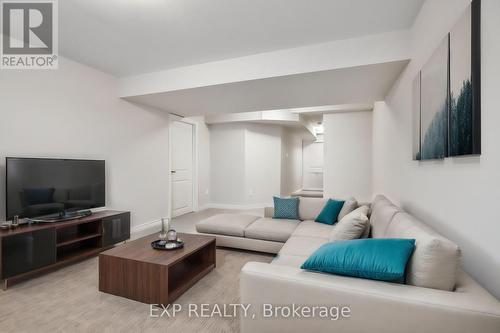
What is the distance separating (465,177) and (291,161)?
295 inches

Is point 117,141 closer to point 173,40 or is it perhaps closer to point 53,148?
point 53,148

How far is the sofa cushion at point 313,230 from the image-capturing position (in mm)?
2644

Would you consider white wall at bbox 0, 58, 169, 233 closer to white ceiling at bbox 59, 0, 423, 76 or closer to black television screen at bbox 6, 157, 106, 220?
black television screen at bbox 6, 157, 106, 220

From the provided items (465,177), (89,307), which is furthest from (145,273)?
(465,177)

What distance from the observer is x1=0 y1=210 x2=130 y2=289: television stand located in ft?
7.05

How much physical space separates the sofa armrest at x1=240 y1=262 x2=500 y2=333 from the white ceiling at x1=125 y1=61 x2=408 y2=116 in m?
2.23

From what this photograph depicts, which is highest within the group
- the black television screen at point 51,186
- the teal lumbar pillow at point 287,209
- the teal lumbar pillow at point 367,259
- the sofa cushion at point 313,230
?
the black television screen at point 51,186

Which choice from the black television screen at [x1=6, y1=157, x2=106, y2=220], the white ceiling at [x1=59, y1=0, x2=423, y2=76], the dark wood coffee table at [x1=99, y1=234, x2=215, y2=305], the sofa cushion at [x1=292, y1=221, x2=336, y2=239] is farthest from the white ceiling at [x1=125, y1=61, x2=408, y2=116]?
Result: the dark wood coffee table at [x1=99, y1=234, x2=215, y2=305]

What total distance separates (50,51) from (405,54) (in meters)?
3.98

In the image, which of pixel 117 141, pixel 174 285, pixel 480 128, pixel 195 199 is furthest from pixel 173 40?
pixel 195 199

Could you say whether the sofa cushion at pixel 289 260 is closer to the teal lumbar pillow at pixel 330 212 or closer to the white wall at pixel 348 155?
the teal lumbar pillow at pixel 330 212

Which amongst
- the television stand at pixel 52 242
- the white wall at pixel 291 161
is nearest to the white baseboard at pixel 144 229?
the television stand at pixel 52 242

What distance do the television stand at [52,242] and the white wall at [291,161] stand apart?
17.2 ft

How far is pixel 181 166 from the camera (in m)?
5.51
